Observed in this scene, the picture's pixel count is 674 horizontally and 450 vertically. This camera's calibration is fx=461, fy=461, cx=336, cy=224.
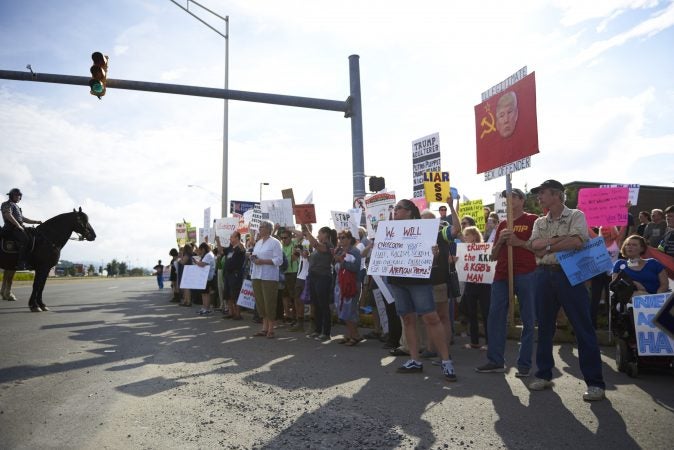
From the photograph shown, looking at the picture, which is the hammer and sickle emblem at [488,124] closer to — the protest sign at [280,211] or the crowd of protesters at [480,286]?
the crowd of protesters at [480,286]

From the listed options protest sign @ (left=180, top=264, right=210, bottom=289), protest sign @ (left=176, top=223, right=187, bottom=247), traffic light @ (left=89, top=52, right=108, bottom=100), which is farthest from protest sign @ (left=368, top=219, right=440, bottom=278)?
protest sign @ (left=176, top=223, right=187, bottom=247)

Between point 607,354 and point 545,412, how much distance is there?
335cm

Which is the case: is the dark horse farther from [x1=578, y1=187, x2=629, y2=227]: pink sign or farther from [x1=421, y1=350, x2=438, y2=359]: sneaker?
[x1=578, y1=187, x2=629, y2=227]: pink sign

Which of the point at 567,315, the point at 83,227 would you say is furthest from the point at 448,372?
the point at 83,227

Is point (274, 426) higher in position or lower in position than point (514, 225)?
lower

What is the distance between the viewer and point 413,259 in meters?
5.38

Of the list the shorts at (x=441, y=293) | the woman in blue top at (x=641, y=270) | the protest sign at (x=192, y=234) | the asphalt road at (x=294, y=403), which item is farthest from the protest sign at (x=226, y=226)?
the woman in blue top at (x=641, y=270)

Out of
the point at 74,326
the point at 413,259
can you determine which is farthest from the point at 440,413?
the point at 74,326

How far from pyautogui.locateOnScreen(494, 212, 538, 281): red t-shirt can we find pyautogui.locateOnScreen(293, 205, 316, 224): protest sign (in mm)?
4512

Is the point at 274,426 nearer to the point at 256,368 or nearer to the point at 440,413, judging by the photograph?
the point at 440,413

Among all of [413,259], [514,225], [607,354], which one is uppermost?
[514,225]

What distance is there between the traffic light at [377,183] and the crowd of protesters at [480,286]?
9.53ft

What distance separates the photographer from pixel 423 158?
11156 mm

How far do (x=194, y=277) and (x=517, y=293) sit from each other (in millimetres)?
9874
